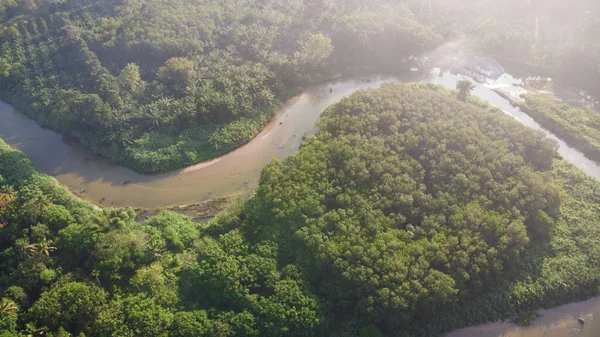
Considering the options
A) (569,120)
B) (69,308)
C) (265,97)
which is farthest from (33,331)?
(569,120)

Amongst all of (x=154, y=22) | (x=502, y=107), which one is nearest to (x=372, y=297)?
(x=502, y=107)

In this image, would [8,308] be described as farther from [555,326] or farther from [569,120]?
[569,120]

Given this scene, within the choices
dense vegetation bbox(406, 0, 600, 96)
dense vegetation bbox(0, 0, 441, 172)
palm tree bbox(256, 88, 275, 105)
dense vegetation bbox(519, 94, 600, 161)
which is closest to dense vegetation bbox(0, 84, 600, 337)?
dense vegetation bbox(519, 94, 600, 161)

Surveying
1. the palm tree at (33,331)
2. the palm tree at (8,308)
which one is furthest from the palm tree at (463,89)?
the palm tree at (8,308)

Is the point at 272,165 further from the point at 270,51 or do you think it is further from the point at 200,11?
the point at 200,11

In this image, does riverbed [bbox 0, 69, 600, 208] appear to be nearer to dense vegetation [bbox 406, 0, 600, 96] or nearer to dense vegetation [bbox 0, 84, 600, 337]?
dense vegetation [bbox 0, 84, 600, 337]
